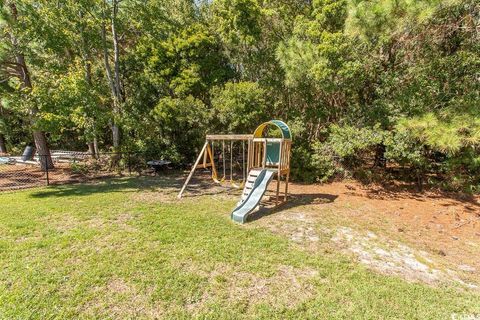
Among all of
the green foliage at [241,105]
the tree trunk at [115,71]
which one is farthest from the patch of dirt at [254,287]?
the tree trunk at [115,71]

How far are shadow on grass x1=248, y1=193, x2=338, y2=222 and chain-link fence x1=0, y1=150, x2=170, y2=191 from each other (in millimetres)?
5302

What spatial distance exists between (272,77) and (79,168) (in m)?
8.23

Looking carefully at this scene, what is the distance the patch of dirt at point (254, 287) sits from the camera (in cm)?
273

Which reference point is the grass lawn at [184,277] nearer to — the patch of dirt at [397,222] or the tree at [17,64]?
the patch of dirt at [397,222]

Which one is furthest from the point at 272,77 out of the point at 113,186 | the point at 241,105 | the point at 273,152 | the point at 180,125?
the point at 113,186

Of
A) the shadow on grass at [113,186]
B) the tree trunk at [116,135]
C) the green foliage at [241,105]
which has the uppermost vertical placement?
→ the green foliage at [241,105]

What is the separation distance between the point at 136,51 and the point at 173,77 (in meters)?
2.00

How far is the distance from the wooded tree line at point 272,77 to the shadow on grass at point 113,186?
1.54 m

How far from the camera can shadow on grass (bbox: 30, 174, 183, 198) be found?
7.05 m

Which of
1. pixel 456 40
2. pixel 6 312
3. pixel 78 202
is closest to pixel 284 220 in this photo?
pixel 6 312

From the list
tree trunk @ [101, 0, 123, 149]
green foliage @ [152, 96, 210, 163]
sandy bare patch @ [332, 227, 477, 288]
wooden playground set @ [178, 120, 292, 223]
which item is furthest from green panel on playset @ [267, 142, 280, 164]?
tree trunk @ [101, 0, 123, 149]

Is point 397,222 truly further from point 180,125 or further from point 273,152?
point 180,125

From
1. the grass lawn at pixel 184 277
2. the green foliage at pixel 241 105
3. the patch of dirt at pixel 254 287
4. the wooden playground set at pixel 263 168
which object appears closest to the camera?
the grass lawn at pixel 184 277

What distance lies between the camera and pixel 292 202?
6535 millimetres
